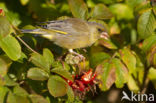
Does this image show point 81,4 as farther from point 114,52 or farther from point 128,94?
point 128,94

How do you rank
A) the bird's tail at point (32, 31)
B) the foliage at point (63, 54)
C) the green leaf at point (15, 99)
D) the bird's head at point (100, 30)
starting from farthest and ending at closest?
the bird's head at point (100, 30)
the bird's tail at point (32, 31)
the foliage at point (63, 54)
the green leaf at point (15, 99)

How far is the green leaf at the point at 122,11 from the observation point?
312 cm

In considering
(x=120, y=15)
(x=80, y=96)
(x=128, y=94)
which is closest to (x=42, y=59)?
(x=80, y=96)

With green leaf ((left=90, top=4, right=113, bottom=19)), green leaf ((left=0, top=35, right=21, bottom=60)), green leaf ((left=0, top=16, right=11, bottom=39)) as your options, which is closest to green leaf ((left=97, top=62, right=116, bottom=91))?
green leaf ((left=90, top=4, right=113, bottom=19))

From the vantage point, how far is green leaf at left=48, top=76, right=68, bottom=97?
1.60 metres

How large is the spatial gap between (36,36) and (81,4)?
1.45 ft

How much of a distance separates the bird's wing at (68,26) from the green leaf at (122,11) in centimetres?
47

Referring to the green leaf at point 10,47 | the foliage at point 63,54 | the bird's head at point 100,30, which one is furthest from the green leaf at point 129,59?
the green leaf at point 10,47

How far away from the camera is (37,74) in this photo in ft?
5.34

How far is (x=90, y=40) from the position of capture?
2.82 m

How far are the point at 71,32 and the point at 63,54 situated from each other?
438 millimetres


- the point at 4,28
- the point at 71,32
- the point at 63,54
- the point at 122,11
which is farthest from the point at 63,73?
the point at 122,11

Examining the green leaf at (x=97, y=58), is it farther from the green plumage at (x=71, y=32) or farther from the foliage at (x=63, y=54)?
the green plumage at (x=71, y=32)

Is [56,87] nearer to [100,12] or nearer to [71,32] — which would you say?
[100,12]
